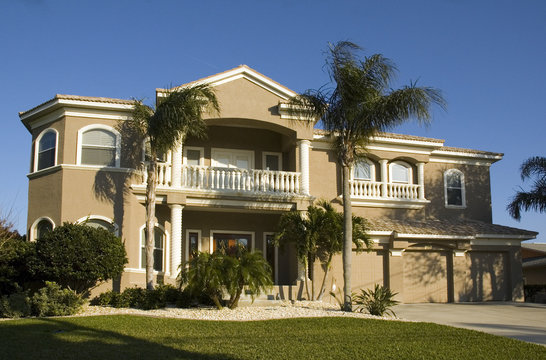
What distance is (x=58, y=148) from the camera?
22438mm

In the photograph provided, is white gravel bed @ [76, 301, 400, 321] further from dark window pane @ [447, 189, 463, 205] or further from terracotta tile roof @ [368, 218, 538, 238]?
dark window pane @ [447, 189, 463, 205]

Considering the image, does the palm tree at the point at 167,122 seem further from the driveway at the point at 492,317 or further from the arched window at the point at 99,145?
the driveway at the point at 492,317

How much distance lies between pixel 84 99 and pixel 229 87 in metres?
5.38

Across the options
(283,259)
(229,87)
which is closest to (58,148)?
(229,87)

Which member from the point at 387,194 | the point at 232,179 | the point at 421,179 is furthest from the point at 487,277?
the point at 232,179

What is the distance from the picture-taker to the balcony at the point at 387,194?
84.6 ft

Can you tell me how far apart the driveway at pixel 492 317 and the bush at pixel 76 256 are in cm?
953

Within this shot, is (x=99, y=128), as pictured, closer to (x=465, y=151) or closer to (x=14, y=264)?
(x=14, y=264)

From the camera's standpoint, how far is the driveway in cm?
1616

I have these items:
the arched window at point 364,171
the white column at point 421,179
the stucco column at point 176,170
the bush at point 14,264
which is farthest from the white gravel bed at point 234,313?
the white column at point 421,179

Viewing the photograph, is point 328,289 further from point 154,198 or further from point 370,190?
point 154,198

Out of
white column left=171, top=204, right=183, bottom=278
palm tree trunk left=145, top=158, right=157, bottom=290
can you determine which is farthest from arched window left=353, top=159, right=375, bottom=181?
palm tree trunk left=145, top=158, right=157, bottom=290

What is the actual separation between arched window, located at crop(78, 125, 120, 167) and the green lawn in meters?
7.57

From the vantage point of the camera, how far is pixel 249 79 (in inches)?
926
